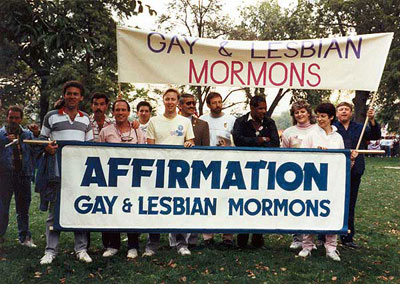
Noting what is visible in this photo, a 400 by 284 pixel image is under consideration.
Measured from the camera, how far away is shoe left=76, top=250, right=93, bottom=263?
202 inches

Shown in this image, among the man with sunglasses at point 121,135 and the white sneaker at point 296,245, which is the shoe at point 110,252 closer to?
the man with sunglasses at point 121,135

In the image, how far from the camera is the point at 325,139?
561 cm

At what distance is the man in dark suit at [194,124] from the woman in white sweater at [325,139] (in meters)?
1.31

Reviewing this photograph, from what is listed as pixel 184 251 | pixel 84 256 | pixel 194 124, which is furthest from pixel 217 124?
pixel 84 256

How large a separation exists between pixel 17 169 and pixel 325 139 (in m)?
4.30

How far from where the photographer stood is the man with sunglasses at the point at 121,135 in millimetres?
5309

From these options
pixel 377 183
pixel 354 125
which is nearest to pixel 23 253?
pixel 354 125

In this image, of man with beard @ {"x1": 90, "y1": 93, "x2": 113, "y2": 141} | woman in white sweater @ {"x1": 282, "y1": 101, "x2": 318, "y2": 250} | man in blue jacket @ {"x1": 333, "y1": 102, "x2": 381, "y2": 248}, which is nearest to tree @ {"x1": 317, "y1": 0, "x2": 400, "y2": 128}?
man in blue jacket @ {"x1": 333, "y1": 102, "x2": 381, "y2": 248}

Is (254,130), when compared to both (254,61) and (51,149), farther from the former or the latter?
(51,149)

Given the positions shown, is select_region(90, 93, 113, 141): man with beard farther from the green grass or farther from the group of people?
the green grass

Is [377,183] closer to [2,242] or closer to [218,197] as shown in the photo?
[218,197]

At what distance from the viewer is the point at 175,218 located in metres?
5.17

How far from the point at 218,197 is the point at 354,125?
234 centimetres

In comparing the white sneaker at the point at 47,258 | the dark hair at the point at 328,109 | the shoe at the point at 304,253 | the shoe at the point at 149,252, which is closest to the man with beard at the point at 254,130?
the dark hair at the point at 328,109
